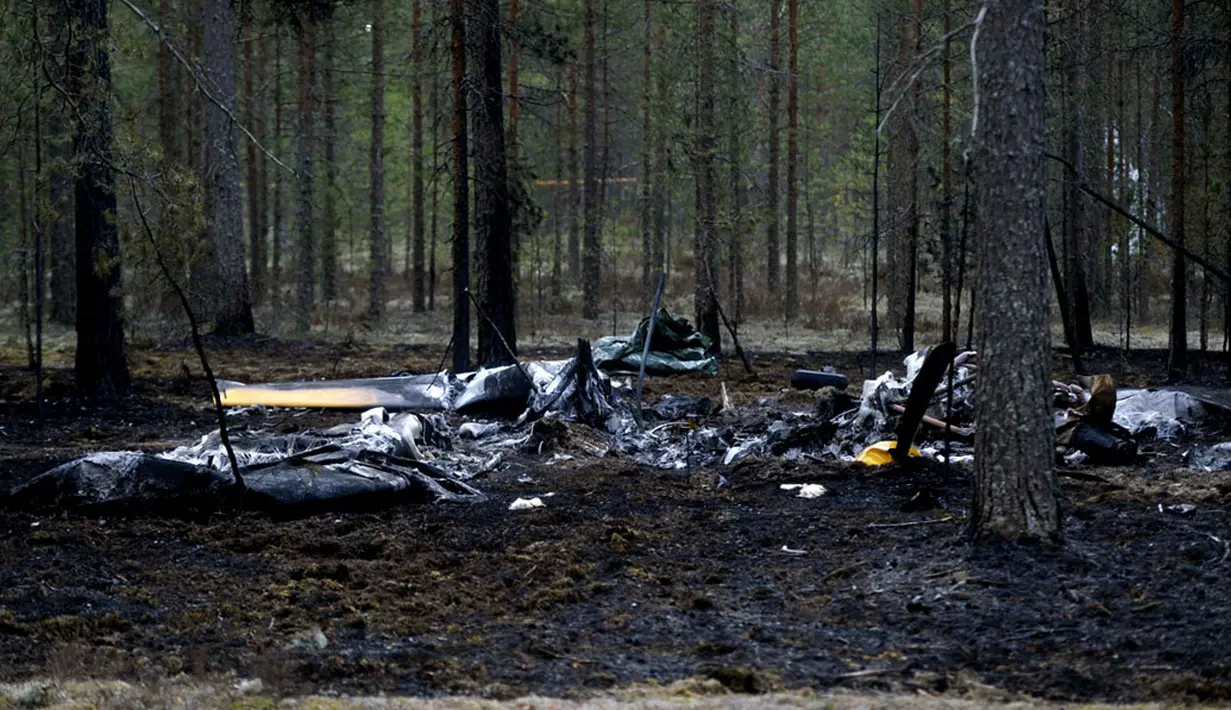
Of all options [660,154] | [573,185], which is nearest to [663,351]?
[660,154]

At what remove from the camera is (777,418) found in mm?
12078

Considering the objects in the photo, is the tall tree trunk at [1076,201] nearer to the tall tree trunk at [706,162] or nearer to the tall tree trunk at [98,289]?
the tall tree trunk at [706,162]

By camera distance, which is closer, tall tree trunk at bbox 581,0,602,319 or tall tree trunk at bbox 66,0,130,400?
tall tree trunk at bbox 66,0,130,400

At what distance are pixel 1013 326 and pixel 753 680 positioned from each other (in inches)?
104

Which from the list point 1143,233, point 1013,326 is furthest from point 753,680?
point 1143,233

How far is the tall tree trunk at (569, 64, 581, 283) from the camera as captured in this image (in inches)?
1139

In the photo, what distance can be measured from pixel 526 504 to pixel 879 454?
2.87 m

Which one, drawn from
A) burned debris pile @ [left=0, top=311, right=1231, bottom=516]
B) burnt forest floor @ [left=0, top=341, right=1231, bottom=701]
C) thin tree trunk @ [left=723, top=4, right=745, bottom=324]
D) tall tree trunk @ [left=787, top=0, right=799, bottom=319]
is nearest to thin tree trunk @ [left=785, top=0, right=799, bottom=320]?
tall tree trunk @ [left=787, top=0, right=799, bottom=319]

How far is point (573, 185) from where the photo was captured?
31344 millimetres

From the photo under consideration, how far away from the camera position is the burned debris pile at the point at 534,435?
8.27 m

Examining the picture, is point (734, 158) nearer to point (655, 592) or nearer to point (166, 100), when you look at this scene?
point (166, 100)

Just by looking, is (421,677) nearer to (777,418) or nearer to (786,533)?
(786,533)

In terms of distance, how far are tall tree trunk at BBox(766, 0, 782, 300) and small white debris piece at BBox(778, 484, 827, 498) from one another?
16262mm

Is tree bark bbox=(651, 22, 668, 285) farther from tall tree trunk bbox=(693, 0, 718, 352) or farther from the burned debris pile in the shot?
the burned debris pile
